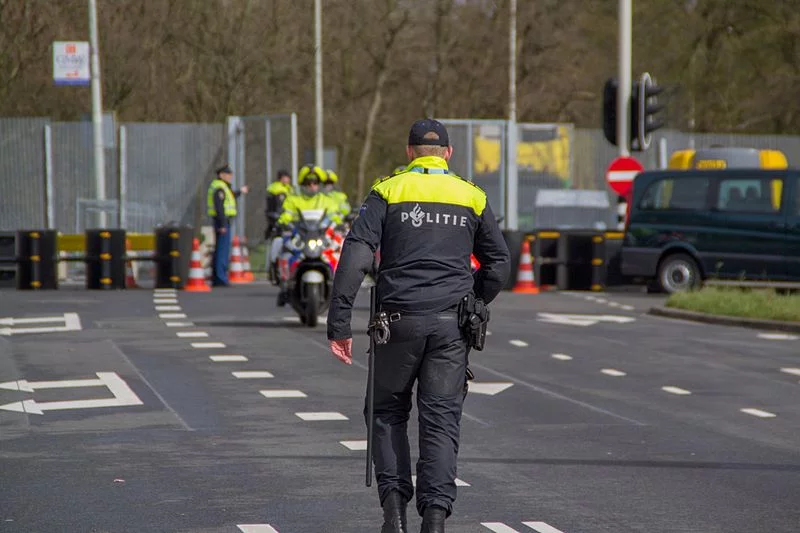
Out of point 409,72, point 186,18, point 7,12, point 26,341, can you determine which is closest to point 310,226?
point 26,341

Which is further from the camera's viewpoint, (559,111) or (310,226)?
(559,111)

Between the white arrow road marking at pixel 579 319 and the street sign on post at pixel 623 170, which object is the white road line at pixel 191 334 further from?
the street sign on post at pixel 623 170

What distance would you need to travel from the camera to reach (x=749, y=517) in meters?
7.52

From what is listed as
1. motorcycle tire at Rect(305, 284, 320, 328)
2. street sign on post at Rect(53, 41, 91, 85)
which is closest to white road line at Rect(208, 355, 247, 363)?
motorcycle tire at Rect(305, 284, 320, 328)

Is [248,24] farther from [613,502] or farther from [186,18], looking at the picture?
[613,502]

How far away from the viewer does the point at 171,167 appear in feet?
102

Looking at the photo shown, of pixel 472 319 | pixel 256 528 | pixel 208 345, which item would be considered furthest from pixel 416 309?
pixel 208 345

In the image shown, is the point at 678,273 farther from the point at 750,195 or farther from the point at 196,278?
the point at 196,278

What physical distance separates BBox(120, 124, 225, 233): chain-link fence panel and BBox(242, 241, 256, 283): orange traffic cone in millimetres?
1735

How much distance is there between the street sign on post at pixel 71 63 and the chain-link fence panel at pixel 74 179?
85cm

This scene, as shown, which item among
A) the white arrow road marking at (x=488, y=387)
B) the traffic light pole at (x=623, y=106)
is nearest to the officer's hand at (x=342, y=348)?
the white arrow road marking at (x=488, y=387)

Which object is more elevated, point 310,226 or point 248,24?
point 248,24

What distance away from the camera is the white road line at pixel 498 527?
23.3ft

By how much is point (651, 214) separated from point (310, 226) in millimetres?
8182
